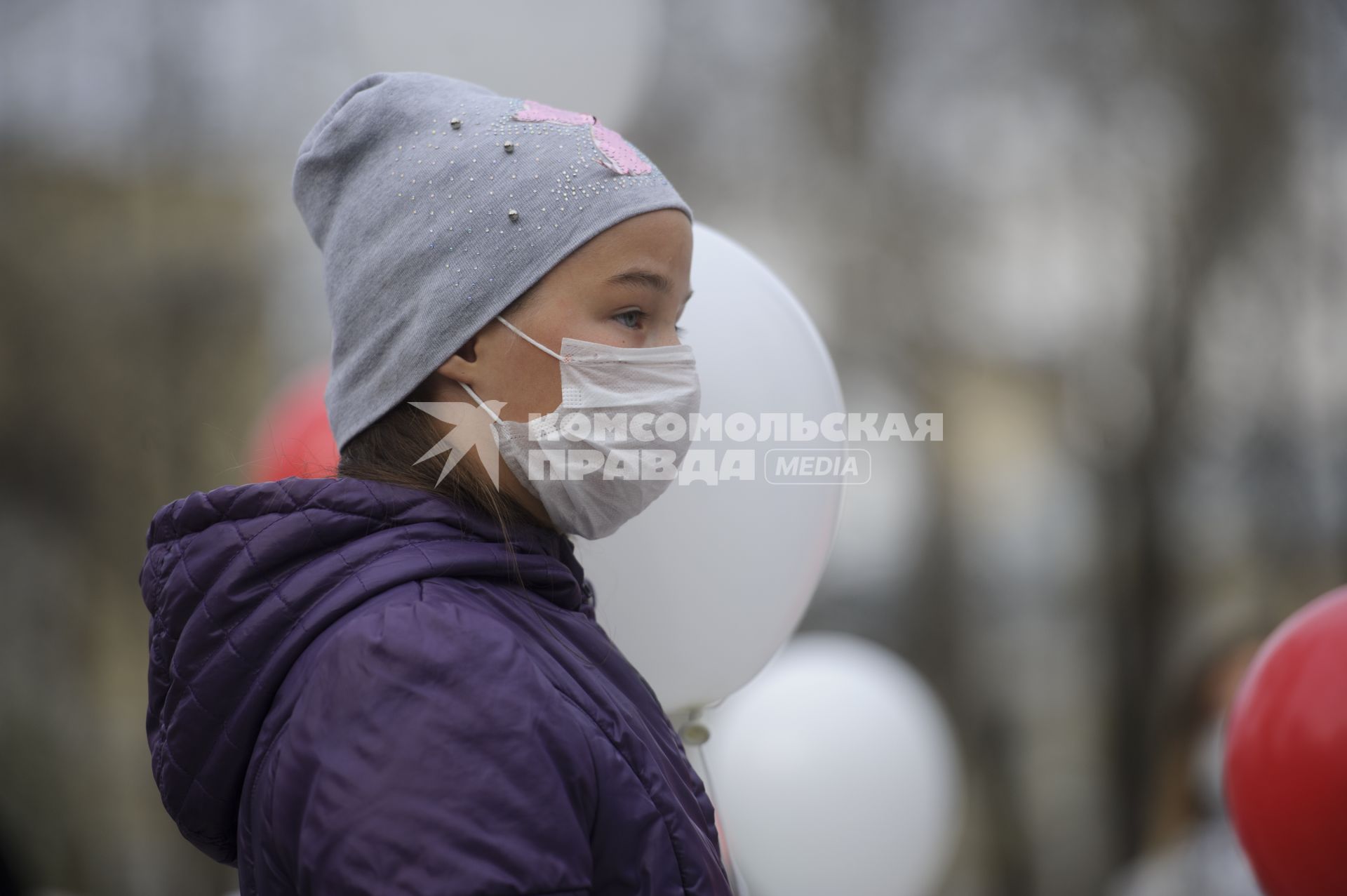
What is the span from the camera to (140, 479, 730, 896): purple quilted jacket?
2.70 ft

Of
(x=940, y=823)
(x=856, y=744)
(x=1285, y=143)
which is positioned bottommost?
(x=940, y=823)

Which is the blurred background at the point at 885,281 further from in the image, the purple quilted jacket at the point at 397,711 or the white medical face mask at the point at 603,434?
the purple quilted jacket at the point at 397,711

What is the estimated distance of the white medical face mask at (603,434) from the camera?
1.14 m

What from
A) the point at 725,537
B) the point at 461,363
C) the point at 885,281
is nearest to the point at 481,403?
the point at 461,363

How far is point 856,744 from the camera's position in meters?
2.61

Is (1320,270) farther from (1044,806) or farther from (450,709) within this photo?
(450,709)

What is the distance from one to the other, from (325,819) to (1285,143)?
5079mm

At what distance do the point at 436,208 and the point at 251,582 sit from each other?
1.43ft

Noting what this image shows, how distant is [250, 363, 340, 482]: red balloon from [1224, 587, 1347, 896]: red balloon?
64.4 inches

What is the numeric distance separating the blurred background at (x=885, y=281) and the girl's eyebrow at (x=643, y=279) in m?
3.70

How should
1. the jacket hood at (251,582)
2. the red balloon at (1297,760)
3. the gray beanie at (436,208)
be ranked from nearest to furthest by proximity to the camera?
the jacket hood at (251,582)
the gray beanie at (436,208)
the red balloon at (1297,760)

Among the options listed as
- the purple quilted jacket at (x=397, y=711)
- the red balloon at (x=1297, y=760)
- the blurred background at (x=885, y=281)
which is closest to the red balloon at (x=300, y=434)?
the purple quilted jacket at (x=397, y=711)

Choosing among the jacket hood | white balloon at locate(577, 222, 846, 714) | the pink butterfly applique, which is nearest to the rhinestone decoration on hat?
the pink butterfly applique

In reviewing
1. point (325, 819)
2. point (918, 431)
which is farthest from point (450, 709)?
point (918, 431)
